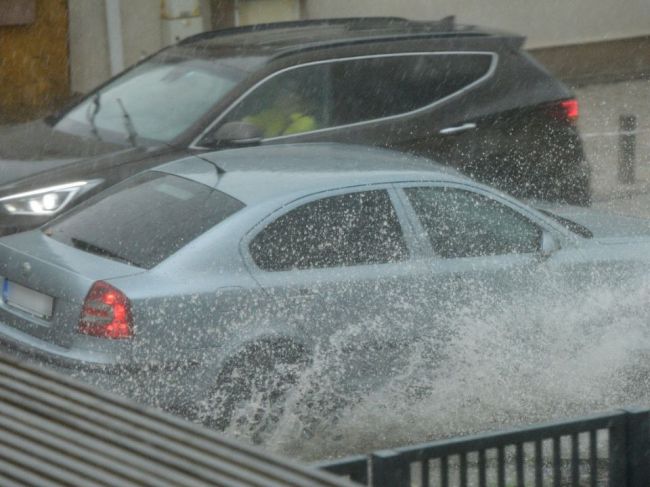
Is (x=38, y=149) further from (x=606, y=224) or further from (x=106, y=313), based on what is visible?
(x=606, y=224)

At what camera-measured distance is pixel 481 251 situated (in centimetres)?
719

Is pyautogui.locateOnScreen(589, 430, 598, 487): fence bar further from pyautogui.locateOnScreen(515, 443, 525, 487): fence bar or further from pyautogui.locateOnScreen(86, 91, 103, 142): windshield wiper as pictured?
pyautogui.locateOnScreen(86, 91, 103, 142): windshield wiper

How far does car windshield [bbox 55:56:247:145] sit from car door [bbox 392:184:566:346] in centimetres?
234

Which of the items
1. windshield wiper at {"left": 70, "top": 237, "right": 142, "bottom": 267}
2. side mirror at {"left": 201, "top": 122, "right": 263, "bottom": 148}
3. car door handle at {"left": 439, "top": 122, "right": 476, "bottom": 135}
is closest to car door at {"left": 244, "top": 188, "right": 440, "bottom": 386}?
windshield wiper at {"left": 70, "top": 237, "right": 142, "bottom": 267}

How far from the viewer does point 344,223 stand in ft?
22.2

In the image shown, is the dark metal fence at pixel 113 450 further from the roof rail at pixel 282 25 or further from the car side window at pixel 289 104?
the roof rail at pixel 282 25

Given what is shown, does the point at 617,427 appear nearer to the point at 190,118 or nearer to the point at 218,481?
the point at 218,481

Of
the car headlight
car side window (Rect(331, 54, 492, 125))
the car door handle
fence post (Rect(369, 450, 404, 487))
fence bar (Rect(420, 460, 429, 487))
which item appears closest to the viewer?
fence post (Rect(369, 450, 404, 487))

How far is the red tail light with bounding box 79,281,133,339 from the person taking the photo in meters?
5.96

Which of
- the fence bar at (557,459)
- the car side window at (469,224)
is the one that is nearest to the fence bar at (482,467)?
the fence bar at (557,459)

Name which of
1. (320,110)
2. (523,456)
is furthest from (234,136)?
(523,456)

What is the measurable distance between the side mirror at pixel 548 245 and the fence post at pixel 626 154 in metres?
6.12

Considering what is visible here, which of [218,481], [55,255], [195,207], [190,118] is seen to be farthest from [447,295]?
[218,481]

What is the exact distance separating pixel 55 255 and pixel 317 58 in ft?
12.3
